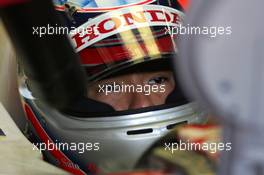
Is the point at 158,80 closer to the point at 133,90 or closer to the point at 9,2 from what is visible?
the point at 133,90

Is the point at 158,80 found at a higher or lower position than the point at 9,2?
lower

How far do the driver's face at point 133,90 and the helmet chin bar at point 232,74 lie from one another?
0.64 meters

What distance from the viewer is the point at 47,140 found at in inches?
37.5

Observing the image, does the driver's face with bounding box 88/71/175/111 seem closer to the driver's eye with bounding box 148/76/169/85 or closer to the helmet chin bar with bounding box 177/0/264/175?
the driver's eye with bounding box 148/76/169/85

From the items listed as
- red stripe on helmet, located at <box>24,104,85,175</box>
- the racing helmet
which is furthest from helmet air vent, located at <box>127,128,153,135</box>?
red stripe on helmet, located at <box>24,104,85,175</box>

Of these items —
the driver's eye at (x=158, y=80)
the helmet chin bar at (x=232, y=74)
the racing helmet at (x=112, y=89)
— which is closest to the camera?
the helmet chin bar at (x=232, y=74)

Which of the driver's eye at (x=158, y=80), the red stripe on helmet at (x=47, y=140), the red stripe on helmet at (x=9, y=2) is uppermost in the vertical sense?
the red stripe on helmet at (x=9, y=2)

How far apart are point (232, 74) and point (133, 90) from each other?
2.22ft

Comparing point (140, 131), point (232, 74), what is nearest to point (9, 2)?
point (232, 74)

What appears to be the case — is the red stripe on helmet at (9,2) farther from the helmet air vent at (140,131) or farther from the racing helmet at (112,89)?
the helmet air vent at (140,131)

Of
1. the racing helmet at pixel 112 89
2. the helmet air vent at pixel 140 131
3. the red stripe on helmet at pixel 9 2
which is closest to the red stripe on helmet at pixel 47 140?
the racing helmet at pixel 112 89

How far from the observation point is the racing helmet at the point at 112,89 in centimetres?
84

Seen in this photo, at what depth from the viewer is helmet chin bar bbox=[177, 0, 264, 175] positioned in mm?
266

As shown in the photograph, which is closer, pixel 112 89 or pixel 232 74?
pixel 232 74
